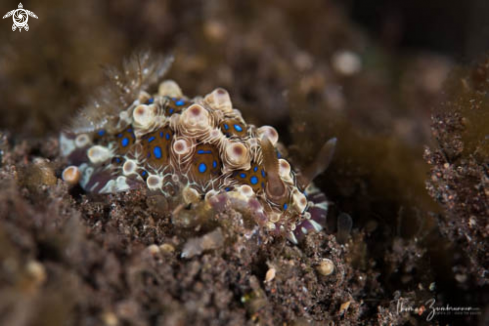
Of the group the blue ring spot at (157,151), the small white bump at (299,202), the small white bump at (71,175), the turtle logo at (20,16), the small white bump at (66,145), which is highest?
the turtle logo at (20,16)

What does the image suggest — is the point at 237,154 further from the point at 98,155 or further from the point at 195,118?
the point at 98,155

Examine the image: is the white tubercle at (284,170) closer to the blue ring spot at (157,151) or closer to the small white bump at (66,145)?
the blue ring spot at (157,151)

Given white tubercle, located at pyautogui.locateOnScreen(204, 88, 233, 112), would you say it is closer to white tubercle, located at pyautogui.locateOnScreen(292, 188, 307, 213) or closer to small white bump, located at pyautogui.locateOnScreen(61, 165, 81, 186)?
white tubercle, located at pyautogui.locateOnScreen(292, 188, 307, 213)

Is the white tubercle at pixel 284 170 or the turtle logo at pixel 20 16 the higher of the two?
the turtle logo at pixel 20 16

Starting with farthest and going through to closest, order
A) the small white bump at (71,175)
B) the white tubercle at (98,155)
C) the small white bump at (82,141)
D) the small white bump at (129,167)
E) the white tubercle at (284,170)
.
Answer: the small white bump at (82,141) → the white tubercle at (98,155) → the small white bump at (71,175) → the small white bump at (129,167) → the white tubercle at (284,170)

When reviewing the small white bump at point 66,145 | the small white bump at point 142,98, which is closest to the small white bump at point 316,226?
the small white bump at point 142,98

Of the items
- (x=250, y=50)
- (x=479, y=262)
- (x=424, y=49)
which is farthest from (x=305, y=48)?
(x=479, y=262)
